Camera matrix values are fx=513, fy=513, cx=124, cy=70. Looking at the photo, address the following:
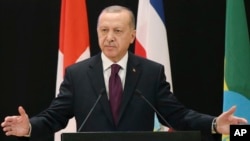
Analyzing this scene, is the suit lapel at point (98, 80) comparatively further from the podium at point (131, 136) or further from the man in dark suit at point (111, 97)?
the podium at point (131, 136)

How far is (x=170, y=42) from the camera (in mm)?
5352

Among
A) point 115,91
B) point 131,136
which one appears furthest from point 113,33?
point 131,136

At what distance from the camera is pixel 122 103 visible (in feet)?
10.3

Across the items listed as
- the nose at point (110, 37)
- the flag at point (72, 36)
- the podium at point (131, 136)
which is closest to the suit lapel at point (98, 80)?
the nose at point (110, 37)

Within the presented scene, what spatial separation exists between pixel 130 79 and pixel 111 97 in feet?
0.59

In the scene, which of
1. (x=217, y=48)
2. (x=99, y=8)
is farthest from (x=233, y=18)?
(x=99, y=8)

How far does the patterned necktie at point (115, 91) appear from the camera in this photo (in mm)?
3134

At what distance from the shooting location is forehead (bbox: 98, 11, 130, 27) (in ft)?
10.5

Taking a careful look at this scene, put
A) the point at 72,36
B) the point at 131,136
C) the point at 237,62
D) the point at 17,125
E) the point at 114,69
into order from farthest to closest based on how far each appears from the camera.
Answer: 1. the point at 72,36
2. the point at 237,62
3. the point at 114,69
4. the point at 17,125
5. the point at 131,136

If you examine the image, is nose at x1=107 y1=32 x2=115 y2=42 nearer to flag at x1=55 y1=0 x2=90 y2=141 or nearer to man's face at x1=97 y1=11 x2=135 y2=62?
man's face at x1=97 y1=11 x2=135 y2=62

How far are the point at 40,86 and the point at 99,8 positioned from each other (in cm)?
102

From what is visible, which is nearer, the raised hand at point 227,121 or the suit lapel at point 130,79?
the raised hand at point 227,121

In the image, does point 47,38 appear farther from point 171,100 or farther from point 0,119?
point 171,100

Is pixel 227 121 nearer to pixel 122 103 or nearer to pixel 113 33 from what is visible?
pixel 122 103
